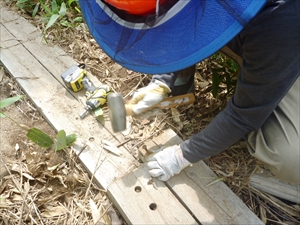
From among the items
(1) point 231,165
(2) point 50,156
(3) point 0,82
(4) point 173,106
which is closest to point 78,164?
(2) point 50,156

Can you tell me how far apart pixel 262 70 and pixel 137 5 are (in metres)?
0.43

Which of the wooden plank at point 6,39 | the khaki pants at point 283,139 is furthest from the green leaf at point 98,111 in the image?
the wooden plank at point 6,39

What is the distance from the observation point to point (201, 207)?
4.08 feet

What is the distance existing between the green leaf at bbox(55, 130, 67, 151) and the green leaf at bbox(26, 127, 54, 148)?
4 cm

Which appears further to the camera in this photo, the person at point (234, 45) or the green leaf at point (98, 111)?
the green leaf at point (98, 111)

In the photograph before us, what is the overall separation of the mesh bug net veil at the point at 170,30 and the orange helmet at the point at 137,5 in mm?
18

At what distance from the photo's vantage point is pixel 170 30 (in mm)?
878

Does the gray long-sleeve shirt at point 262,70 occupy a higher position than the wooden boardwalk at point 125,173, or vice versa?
the gray long-sleeve shirt at point 262,70

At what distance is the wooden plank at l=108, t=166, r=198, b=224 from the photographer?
1.22 m

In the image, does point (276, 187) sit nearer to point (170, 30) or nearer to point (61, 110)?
point (170, 30)

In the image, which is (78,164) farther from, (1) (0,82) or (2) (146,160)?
(1) (0,82)

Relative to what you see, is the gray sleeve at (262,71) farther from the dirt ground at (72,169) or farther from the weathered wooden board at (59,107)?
the weathered wooden board at (59,107)

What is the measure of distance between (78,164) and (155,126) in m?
0.42

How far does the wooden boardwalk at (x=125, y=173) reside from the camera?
4.04ft
